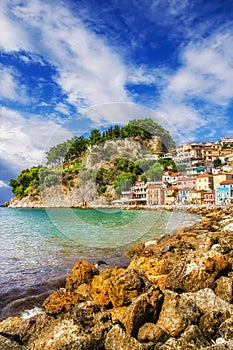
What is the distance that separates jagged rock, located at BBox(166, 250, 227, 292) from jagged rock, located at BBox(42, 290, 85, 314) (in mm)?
2068

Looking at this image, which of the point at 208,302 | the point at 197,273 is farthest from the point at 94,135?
the point at 208,302

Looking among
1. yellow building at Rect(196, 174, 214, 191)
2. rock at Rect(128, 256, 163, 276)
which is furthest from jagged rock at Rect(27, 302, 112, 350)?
yellow building at Rect(196, 174, 214, 191)

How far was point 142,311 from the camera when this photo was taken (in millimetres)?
4867

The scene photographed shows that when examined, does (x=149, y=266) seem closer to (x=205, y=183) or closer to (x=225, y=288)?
(x=225, y=288)

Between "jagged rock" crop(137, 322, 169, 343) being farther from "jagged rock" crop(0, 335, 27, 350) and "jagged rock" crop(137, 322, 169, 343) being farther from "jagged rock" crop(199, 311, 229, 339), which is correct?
"jagged rock" crop(0, 335, 27, 350)

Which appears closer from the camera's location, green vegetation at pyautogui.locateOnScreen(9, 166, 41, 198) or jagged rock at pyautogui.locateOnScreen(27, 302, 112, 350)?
jagged rock at pyautogui.locateOnScreen(27, 302, 112, 350)

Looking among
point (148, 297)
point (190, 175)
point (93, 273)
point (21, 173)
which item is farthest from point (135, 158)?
point (21, 173)

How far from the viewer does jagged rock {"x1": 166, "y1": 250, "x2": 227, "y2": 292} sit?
6.14 m

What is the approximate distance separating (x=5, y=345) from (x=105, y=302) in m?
2.71

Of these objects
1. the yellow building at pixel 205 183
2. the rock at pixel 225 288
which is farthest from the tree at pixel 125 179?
the yellow building at pixel 205 183

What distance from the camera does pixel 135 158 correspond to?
16.2m

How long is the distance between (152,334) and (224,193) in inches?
2283

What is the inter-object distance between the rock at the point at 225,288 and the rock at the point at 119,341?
2524 mm

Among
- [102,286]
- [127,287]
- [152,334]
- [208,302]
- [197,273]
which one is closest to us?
[152,334]
